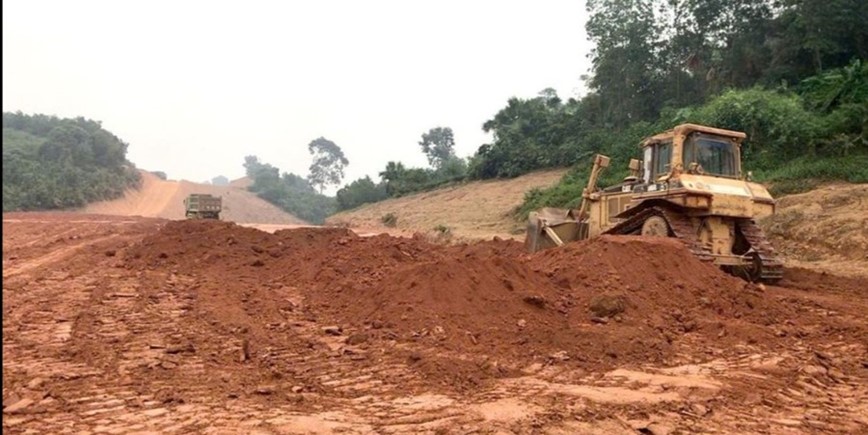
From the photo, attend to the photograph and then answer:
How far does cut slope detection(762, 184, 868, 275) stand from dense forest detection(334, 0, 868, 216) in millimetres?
1991

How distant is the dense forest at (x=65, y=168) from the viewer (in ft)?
138

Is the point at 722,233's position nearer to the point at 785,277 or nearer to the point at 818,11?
the point at 785,277

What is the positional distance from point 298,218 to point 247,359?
5644 centimetres

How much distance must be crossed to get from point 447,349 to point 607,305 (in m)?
2.04

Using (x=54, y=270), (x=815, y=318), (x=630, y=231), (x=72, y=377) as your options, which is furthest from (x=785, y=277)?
(x=54, y=270)

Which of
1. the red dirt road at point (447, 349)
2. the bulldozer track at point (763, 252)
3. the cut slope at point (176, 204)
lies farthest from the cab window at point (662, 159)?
the cut slope at point (176, 204)

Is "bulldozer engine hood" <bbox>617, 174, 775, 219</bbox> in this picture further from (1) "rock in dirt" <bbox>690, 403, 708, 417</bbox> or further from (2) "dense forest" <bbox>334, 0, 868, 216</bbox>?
(2) "dense forest" <bbox>334, 0, 868, 216</bbox>

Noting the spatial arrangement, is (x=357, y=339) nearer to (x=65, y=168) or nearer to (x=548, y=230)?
(x=548, y=230)

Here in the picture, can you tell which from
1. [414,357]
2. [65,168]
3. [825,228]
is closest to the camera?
[414,357]

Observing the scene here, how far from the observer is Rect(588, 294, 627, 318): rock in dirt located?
21.9ft

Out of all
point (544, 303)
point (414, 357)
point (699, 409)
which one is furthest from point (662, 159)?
point (699, 409)

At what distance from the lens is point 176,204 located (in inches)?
1955

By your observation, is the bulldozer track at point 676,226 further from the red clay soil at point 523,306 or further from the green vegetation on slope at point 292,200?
the green vegetation on slope at point 292,200

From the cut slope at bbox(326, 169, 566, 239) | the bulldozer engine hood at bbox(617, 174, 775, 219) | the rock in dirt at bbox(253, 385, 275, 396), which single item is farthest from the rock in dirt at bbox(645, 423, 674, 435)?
the cut slope at bbox(326, 169, 566, 239)
